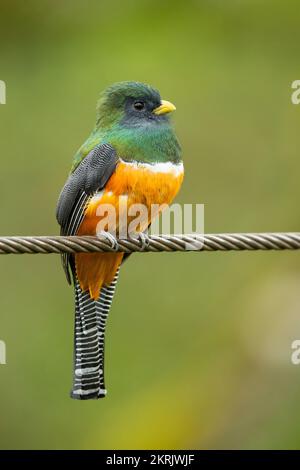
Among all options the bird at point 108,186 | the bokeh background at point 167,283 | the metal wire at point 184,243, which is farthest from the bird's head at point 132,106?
the bokeh background at point 167,283

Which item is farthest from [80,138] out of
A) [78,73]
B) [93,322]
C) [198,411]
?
[93,322]

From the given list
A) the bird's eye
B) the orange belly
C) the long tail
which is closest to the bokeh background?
the long tail

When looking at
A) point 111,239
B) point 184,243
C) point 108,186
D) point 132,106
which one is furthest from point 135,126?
point 184,243

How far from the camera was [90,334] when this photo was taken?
623cm

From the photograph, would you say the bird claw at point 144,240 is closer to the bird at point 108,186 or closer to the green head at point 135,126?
the bird at point 108,186

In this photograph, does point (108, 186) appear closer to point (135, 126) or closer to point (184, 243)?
point (135, 126)

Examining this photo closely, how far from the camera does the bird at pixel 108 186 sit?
579 centimetres

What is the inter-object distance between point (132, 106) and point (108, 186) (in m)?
0.56

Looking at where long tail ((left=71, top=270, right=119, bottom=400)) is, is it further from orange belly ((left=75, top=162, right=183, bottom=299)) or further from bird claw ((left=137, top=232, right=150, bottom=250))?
bird claw ((left=137, top=232, right=150, bottom=250))

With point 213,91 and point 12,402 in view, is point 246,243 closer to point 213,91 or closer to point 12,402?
point 12,402

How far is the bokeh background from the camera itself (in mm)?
9531

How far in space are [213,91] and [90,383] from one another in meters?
5.01

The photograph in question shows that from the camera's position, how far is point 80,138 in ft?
32.0

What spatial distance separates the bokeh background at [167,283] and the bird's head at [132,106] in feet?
10.3
